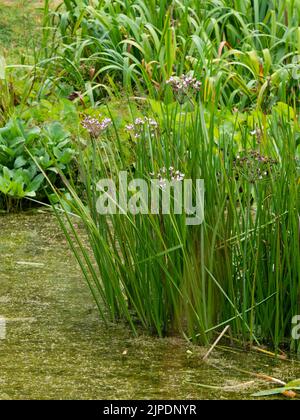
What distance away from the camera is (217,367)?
10.1 ft

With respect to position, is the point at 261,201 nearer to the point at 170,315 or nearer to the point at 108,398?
the point at 170,315

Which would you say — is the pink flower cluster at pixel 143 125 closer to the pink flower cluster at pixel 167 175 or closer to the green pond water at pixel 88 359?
the pink flower cluster at pixel 167 175

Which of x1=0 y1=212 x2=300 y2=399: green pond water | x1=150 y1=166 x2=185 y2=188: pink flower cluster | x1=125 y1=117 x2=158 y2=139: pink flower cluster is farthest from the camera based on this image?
x1=125 y1=117 x2=158 y2=139: pink flower cluster

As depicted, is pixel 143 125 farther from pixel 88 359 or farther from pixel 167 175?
pixel 88 359

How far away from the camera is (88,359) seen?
3.14 metres

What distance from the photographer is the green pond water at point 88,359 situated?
2900 millimetres

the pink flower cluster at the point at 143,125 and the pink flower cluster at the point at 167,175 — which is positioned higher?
the pink flower cluster at the point at 143,125

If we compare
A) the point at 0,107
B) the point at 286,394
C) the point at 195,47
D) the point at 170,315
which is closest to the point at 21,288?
the point at 170,315

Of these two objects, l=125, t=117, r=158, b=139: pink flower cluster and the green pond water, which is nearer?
the green pond water

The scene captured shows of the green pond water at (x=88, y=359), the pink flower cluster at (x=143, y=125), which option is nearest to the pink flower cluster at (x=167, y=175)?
the pink flower cluster at (x=143, y=125)

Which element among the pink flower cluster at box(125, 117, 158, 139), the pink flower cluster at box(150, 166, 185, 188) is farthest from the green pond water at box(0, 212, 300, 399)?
the pink flower cluster at box(125, 117, 158, 139)

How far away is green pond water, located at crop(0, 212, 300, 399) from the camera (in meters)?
2.90

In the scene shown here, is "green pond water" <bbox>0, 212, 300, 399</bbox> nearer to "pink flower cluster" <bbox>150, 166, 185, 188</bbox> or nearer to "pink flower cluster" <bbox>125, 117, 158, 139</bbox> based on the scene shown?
"pink flower cluster" <bbox>150, 166, 185, 188</bbox>

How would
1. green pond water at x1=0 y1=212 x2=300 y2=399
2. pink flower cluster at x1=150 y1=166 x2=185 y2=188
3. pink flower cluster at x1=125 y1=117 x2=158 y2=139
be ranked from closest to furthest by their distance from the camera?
1. green pond water at x1=0 y1=212 x2=300 y2=399
2. pink flower cluster at x1=150 y1=166 x2=185 y2=188
3. pink flower cluster at x1=125 y1=117 x2=158 y2=139
